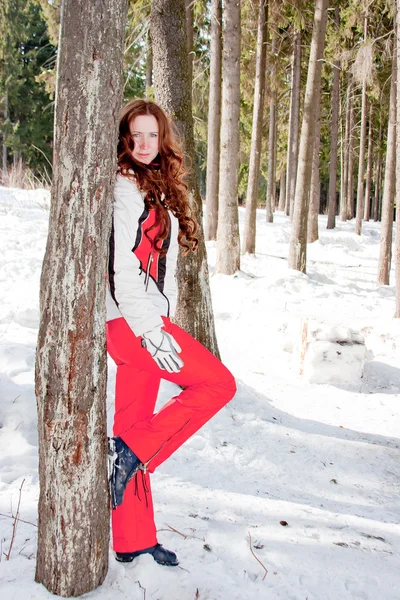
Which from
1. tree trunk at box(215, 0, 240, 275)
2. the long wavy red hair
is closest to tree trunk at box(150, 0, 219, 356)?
the long wavy red hair

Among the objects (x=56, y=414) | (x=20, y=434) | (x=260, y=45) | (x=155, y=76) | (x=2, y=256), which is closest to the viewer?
(x=56, y=414)

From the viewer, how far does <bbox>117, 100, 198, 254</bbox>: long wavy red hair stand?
245 centimetres

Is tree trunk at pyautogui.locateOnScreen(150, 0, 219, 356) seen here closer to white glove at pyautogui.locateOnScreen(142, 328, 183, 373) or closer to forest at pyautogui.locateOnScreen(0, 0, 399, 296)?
forest at pyautogui.locateOnScreen(0, 0, 399, 296)

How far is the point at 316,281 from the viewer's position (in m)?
10.6

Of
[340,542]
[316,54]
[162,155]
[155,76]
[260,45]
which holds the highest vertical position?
[260,45]

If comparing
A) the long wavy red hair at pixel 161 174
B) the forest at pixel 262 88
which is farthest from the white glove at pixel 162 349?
the forest at pixel 262 88

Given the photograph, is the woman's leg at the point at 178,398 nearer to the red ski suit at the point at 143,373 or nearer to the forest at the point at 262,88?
the red ski suit at the point at 143,373

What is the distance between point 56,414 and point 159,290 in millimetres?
768

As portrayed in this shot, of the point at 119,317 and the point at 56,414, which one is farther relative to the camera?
the point at 119,317

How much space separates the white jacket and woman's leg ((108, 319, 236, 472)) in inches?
4.7

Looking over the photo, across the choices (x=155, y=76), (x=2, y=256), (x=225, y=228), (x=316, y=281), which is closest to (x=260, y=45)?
(x=225, y=228)

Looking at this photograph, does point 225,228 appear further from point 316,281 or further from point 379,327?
point 379,327

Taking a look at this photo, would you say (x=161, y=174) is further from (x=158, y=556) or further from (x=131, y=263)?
(x=158, y=556)

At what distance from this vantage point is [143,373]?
2.55m
